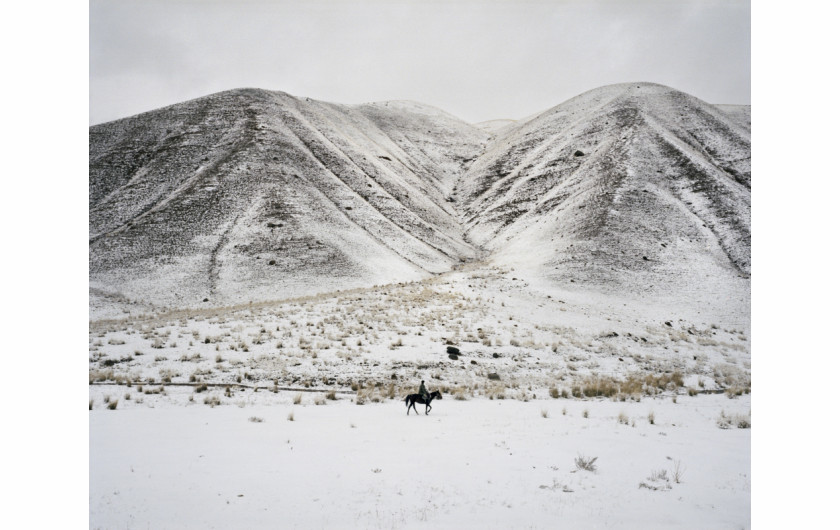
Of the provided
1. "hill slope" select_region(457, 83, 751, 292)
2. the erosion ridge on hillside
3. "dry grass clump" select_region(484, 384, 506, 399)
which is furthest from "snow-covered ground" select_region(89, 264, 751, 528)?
the erosion ridge on hillside

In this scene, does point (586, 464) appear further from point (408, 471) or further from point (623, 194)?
point (623, 194)

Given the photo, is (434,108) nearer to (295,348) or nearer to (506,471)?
(295,348)

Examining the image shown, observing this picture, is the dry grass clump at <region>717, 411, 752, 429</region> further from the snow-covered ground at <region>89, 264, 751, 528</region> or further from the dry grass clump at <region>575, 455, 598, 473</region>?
the dry grass clump at <region>575, 455, 598, 473</region>

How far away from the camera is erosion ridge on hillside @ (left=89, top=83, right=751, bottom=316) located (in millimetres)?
41625

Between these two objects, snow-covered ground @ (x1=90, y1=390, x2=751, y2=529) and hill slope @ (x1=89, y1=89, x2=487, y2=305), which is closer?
snow-covered ground @ (x1=90, y1=390, x2=751, y2=529)

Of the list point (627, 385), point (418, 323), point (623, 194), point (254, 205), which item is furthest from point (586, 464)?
point (254, 205)

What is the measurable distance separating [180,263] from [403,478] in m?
43.7

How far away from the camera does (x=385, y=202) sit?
194ft

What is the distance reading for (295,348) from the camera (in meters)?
19.1

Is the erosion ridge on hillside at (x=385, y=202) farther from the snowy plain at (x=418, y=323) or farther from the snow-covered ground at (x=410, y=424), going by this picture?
the snow-covered ground at (x=410, y=424)

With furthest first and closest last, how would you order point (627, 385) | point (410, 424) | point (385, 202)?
point (385, 202)
point (627, 385)
point (410, 424)

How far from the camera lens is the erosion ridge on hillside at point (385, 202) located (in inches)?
1639

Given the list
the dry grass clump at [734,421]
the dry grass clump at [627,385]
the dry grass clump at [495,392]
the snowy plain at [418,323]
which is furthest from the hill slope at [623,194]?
the dry grass clump at [734,421]
